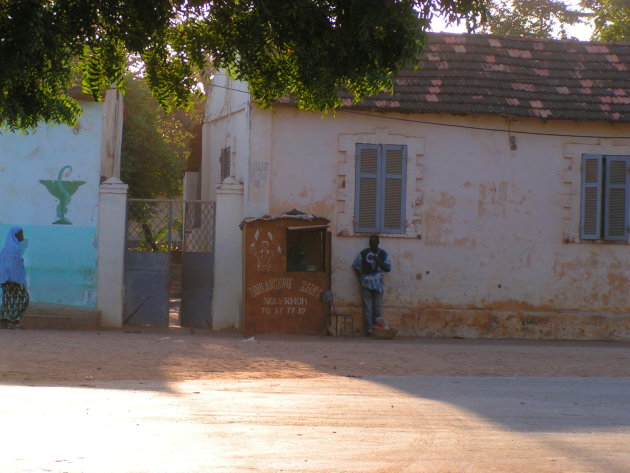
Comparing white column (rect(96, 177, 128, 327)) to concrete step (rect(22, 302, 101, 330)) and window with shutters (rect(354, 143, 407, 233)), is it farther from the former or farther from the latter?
window with shutters (rect(354, 143, 407, 233))

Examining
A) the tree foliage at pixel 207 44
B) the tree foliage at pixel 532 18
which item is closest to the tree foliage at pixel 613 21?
the tree foliage at pixel 532 18

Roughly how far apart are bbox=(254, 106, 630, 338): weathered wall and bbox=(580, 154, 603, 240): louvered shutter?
0.16 metres

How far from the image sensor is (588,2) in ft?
115

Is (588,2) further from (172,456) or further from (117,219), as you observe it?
(172,456)

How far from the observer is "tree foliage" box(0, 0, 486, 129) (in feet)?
22.7

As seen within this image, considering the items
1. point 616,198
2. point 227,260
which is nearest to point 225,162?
point 227,260

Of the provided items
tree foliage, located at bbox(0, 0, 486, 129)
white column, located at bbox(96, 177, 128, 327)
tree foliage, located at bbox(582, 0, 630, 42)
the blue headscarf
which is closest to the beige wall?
white column, located at bbox(96, 177, 128, 327)

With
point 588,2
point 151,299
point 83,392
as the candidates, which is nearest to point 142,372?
point 83,392

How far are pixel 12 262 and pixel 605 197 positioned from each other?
34.2ft

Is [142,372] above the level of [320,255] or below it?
below

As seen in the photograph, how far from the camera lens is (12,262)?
16.6 m

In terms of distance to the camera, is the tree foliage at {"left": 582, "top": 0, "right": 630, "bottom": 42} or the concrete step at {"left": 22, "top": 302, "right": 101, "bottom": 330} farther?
Result: the tree foliage at {"left": 582, "top": 0, "right": 630, "bottom": 42}

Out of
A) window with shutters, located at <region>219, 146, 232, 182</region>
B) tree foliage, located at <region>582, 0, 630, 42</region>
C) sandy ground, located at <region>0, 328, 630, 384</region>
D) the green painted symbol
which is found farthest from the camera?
tree foliage, located at <region>582, 0, 630, 42</region>

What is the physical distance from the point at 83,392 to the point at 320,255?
783cm
